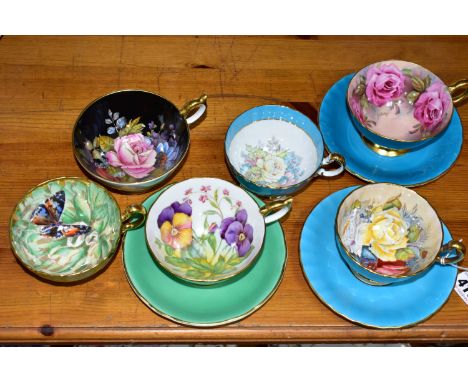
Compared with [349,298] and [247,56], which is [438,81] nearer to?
[247,56]

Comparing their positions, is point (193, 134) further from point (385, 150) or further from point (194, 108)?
point (385, 150)

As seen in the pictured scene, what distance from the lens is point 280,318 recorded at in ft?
3.56

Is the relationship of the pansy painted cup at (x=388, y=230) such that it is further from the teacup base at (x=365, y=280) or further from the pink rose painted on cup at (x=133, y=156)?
the pink rose painted on cup at (x=133, y=156)

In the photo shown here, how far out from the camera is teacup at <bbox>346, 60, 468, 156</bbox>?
1.25 m

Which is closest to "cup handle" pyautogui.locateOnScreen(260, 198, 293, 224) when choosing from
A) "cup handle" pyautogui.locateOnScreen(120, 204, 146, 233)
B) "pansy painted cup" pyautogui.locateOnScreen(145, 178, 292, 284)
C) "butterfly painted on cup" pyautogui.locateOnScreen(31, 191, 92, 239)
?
"pansy painted cup" pyautogui.locateOnScreen(145, 178, 292, 284)

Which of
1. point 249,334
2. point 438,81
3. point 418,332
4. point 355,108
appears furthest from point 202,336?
point 438,81

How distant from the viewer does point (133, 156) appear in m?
1.21

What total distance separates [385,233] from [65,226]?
585 millimetres

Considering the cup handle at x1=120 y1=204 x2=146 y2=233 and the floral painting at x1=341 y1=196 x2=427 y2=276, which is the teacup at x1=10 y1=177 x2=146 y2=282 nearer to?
the cup handle at x1=120 y1=204 x2=146 y2=233

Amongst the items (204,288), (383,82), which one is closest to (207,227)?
(204,288)

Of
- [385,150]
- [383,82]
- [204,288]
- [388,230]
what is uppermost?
[383,82]

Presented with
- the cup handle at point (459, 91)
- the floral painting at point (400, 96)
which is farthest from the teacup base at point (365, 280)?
the cup handle at point (459, 91)

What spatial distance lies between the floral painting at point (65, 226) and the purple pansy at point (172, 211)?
0.07 m

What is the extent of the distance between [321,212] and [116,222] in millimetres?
365
